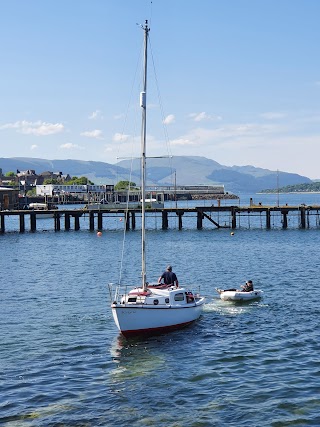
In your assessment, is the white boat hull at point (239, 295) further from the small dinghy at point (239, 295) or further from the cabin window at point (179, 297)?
the cabin window at point (179, 297)

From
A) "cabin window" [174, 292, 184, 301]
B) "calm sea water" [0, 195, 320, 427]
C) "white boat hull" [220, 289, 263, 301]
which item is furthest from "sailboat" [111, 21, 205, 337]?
"white boat hull" [220, 289, 263, 301]

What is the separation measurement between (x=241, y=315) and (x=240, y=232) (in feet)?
229

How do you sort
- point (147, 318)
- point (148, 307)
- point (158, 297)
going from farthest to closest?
1. point (158, 297)
2. point (147, 318)
3. point (148, 307)

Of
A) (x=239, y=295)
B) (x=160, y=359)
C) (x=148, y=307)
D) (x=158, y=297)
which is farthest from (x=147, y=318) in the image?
(x=239, y=295)

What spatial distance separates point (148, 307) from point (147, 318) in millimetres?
699

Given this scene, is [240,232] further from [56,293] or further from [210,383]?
[210,383]

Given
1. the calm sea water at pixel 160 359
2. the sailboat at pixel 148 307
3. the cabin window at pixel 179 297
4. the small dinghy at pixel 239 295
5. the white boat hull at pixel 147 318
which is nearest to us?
the calm sea water at pixel 160 359

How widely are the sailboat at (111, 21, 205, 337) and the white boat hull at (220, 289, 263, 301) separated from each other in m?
7.44

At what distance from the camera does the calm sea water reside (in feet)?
75.0

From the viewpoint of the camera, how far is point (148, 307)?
106ft

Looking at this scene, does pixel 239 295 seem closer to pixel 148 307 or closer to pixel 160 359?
pixel 148 307

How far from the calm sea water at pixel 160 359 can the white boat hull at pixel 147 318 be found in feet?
2.26

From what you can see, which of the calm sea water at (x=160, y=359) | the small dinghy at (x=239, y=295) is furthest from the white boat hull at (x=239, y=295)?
the calm sea water at (x=160, y=359)

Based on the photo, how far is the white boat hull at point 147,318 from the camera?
32.0 m
